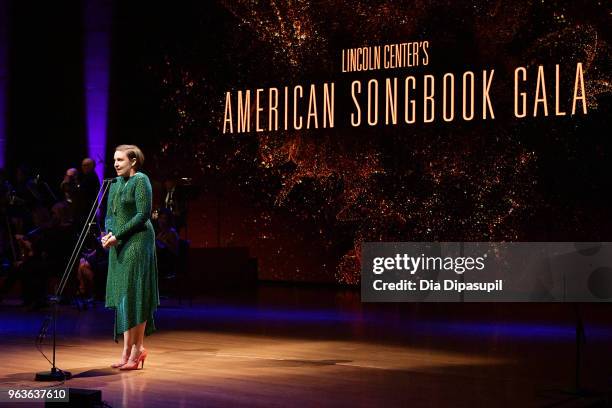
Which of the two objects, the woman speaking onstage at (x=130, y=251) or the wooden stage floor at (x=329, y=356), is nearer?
the wooden stage floor at (x=329, y=356)

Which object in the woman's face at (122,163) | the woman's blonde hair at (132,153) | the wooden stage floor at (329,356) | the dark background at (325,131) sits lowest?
the wooden stage floor at (329,356)

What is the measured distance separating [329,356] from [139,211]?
1910 millimetres

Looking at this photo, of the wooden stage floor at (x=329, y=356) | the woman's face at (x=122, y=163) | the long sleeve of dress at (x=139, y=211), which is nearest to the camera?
the wooden stage floor at (x=329, y=356)

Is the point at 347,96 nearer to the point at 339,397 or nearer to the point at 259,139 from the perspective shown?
the point at 259,139

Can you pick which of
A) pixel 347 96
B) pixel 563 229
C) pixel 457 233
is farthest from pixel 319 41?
pixel 563 229

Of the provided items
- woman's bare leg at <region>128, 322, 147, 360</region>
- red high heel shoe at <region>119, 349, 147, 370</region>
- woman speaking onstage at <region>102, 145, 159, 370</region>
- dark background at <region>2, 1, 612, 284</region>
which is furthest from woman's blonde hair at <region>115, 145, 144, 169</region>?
dark background at <region>2, 1, 612, 284</region>

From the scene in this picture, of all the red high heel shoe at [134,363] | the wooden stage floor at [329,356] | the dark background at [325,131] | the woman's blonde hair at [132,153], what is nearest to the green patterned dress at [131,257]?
the woman's blonde hair at [132,153]

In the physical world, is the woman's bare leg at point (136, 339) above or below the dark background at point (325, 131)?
below

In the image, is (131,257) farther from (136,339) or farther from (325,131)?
(325,131)

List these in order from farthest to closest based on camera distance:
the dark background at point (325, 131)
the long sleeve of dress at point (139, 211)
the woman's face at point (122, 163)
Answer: the dark background at point (325, 131) < the woman's face at point (122, 163) < the long sleeve of dress at point (139, 211)

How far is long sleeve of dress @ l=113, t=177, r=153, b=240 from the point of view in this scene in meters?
5.96

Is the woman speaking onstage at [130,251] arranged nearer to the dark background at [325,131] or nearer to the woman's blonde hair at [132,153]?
the woman's blonde hair at [132,153]

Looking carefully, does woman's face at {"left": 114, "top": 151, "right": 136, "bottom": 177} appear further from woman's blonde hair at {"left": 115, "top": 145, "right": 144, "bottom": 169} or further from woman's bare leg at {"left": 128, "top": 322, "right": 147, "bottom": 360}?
woman's bare leg at {"left": 128, "top": 322, "right": 147, "bottom": 360}

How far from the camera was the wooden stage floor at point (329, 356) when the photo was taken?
211 inches
